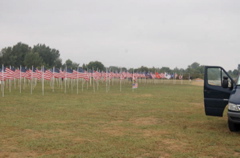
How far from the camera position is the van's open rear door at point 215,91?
32.6 ft

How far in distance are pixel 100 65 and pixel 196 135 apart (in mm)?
87149

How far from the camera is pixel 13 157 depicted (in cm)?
634

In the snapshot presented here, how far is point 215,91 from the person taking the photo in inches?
396

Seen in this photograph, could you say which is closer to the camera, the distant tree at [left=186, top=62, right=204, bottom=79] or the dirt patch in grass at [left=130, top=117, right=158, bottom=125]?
the dirt patch in grass at [left=130, top=117, right=158, bottom=125]

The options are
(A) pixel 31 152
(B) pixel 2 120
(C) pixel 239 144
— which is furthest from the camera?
(B) pixel 2 120

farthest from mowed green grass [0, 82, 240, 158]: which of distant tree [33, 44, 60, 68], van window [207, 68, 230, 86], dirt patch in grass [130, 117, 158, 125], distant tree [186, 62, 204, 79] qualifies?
distant tree [33, 44, 60, 68]

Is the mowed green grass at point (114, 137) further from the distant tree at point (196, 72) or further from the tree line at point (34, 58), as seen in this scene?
the distant tree at point (196, 72)

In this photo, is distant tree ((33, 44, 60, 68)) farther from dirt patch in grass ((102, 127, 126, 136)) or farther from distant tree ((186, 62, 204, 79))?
dirt patch in grass ((102, 127, 126, 136))

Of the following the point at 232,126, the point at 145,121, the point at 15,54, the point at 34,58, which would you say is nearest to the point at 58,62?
the point at 15,54

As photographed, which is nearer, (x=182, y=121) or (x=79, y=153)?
(x=79, y=153)

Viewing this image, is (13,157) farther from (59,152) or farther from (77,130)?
(77,130)

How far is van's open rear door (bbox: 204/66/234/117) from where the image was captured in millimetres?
9945

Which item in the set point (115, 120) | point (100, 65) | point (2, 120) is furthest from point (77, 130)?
point (100, 65)

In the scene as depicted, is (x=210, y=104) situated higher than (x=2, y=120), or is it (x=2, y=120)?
(x=210, y=104)
